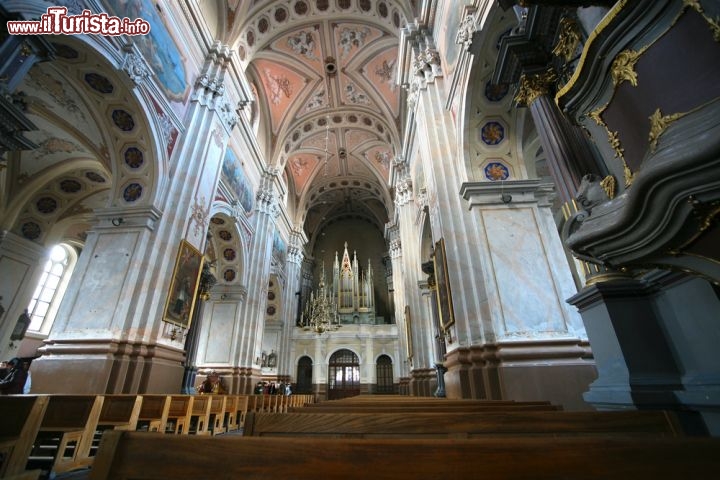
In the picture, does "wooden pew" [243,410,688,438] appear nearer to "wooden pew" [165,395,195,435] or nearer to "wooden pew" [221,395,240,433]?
"wooden pew" [165,395,195,435]

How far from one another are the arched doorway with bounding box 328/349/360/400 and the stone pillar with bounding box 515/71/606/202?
16840mm

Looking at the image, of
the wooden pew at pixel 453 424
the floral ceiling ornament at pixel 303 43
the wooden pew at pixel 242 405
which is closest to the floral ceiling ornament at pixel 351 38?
the floral ceiling ornament at pixel 303 43

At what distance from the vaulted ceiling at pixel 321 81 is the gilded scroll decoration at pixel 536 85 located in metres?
8.16

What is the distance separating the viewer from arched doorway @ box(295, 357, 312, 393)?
17359 millimetres

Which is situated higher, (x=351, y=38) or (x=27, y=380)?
(x=351, y=38)

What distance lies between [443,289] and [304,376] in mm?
14311

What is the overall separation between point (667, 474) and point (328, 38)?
568 inches

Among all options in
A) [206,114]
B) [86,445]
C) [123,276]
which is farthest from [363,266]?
[86,445]

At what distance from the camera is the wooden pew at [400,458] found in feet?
2.41

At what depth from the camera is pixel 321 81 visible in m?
13.7

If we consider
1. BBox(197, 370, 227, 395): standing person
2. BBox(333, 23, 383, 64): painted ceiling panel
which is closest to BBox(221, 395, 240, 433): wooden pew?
BBox(197, 370, 227, 395): standing person

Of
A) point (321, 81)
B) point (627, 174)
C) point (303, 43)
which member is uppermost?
point (303, 43)

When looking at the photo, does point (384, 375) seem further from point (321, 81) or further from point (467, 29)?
point (467, 29)

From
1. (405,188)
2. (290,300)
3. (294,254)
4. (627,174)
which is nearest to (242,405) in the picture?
(627,174)
